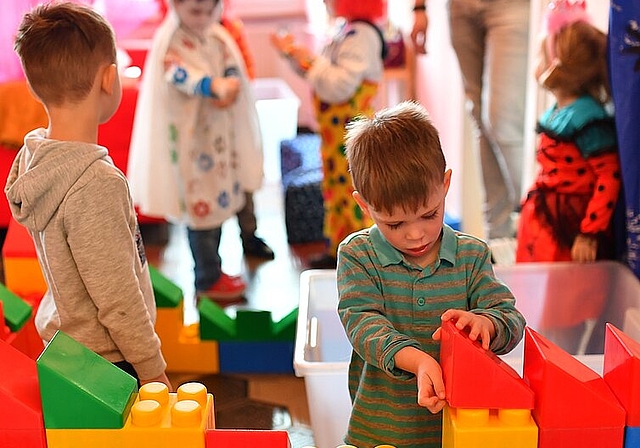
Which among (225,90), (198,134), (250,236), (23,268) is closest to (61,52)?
(23,268)

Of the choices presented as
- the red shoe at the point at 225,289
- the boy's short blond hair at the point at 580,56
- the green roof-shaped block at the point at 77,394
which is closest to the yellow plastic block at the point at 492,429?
the green roof-shaped block at the point at 77,394

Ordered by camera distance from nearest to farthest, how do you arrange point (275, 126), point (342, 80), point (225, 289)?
point (342, 80) < point (225, 289) < point (275, 126)

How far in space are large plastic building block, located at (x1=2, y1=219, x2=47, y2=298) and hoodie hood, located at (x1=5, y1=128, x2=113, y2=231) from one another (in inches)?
26.9

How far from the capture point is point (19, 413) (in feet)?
2.88

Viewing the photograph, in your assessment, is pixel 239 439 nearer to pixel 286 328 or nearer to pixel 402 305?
pixel 402 305

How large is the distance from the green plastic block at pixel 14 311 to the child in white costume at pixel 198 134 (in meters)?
0.80

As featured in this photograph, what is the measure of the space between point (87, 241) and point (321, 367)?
0.42 m

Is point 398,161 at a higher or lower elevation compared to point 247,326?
higher

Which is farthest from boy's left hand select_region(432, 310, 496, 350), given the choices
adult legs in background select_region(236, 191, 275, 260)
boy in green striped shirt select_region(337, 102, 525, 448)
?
adult legs in background select_region(236, 191, 275, 260)

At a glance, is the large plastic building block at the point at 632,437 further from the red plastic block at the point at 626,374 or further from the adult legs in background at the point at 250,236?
the adult legs in background at the point at 250,236

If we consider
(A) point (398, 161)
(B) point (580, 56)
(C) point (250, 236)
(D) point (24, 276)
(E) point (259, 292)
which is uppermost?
(B) point (580, 56)

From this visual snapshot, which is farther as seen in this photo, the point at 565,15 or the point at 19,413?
the point at 565,15

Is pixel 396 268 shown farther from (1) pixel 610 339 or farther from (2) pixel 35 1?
(2) pixel 35 1

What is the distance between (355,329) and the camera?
3.33ft
